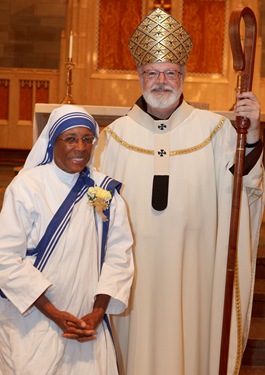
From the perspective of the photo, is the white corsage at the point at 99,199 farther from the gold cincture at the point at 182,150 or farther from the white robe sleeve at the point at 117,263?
the gold cincture at the point at 182,150

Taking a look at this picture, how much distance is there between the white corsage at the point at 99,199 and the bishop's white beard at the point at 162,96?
72 cm

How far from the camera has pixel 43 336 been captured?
3.51 meters

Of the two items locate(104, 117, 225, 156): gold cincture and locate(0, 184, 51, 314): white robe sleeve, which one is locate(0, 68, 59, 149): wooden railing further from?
locate(0, 184, 51, 314): white robe sleeve

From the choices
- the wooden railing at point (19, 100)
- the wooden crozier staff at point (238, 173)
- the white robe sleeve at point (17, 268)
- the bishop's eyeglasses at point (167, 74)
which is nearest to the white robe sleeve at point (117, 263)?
the white robe sleeve at point (17, 268)

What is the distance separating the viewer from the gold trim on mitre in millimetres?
4148

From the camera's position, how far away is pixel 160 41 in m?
4.20

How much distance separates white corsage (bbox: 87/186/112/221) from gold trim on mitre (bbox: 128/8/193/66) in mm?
921

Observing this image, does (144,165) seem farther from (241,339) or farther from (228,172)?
(241,339)

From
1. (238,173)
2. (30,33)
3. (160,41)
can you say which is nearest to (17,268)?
(238,173)

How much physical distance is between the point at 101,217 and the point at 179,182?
29.0 inches

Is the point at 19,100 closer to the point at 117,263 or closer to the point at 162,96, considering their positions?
the point at 162,96

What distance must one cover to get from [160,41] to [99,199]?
1.11 meters

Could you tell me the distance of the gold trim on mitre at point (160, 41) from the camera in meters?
4.15

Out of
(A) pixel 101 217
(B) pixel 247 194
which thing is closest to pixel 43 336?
(A) pixel 101 217
